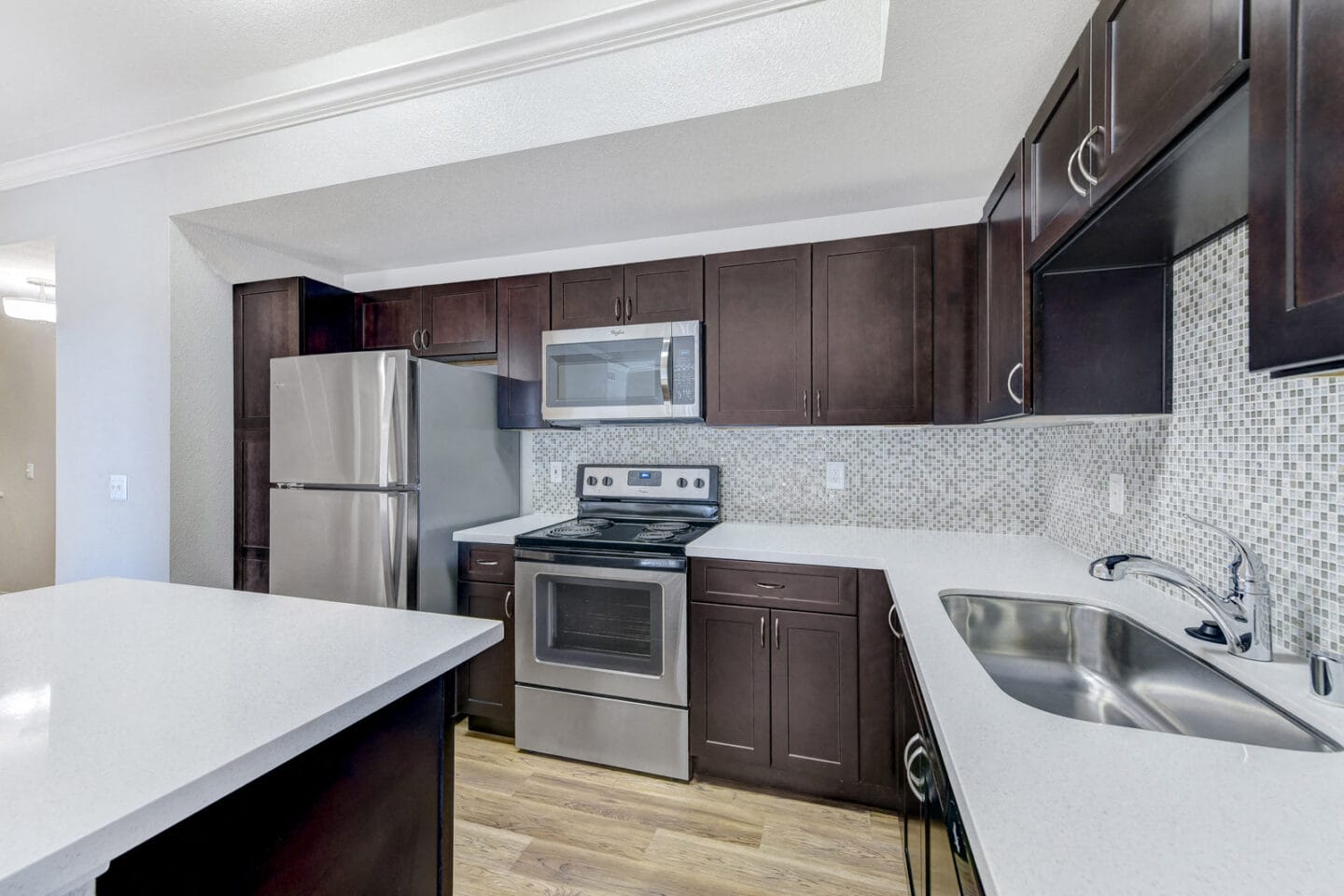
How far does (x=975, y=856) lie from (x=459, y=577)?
232cm

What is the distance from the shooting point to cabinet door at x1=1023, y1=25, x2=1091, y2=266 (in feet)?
3.55

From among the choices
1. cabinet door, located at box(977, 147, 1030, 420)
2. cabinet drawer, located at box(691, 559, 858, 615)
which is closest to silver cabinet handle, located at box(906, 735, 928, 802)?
cabinet drawer, located at box(691, 559, 858, 615)

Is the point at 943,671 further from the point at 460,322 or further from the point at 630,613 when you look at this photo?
the point at 460,322

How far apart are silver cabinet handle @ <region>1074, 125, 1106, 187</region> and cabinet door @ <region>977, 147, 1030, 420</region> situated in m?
0.43

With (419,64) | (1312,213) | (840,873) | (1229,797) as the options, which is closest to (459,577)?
(840,873)

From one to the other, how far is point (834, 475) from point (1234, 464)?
A: 4.65 ft

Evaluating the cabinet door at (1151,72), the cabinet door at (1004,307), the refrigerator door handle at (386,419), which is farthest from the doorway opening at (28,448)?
the cabinet door at (1151,72)

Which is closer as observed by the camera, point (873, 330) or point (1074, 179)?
point (1074, 179)

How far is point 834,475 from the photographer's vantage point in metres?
2.52

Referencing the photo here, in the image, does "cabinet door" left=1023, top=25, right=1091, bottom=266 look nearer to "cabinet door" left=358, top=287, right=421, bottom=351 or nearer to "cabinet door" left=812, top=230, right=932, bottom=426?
"cabinet door" left=812, top=230, right=932, bottom=426

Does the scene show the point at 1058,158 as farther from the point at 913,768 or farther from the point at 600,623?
the point at 600,623

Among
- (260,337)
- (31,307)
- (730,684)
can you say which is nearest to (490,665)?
(730,684)

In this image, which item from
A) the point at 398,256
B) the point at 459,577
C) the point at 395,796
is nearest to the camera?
the point at 395,796

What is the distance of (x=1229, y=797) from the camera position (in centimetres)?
63
